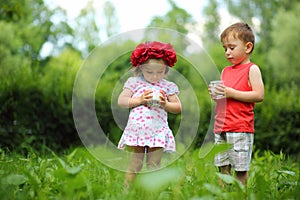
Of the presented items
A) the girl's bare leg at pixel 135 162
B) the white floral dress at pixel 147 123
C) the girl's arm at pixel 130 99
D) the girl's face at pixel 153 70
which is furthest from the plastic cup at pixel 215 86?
the girl's bare leg at pixel 135 162

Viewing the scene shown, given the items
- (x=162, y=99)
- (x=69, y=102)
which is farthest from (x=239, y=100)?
(x=69, y=102)

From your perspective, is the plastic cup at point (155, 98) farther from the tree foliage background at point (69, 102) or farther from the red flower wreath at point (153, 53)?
the tree foliage background at point (69, 102)

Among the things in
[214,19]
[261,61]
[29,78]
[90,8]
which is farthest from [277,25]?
[29,78]

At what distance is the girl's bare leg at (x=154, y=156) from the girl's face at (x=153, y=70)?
1.61 ft

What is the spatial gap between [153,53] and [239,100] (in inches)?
29.7

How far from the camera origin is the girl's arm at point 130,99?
2.89 metres

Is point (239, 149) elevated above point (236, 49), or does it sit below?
below

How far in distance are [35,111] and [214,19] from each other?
24666 mm

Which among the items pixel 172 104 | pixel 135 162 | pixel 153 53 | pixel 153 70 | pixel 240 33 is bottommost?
pixel 135 162

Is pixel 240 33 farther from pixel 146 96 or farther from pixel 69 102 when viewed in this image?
pixel 69 102

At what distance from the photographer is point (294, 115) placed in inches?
289

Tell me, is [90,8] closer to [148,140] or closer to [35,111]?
[35,111]

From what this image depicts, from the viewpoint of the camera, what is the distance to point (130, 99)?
2.99 m

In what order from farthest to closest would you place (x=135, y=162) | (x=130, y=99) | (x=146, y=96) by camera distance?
(x=135, y=162)
(x=130, y=99)
(x=146, y=96)
